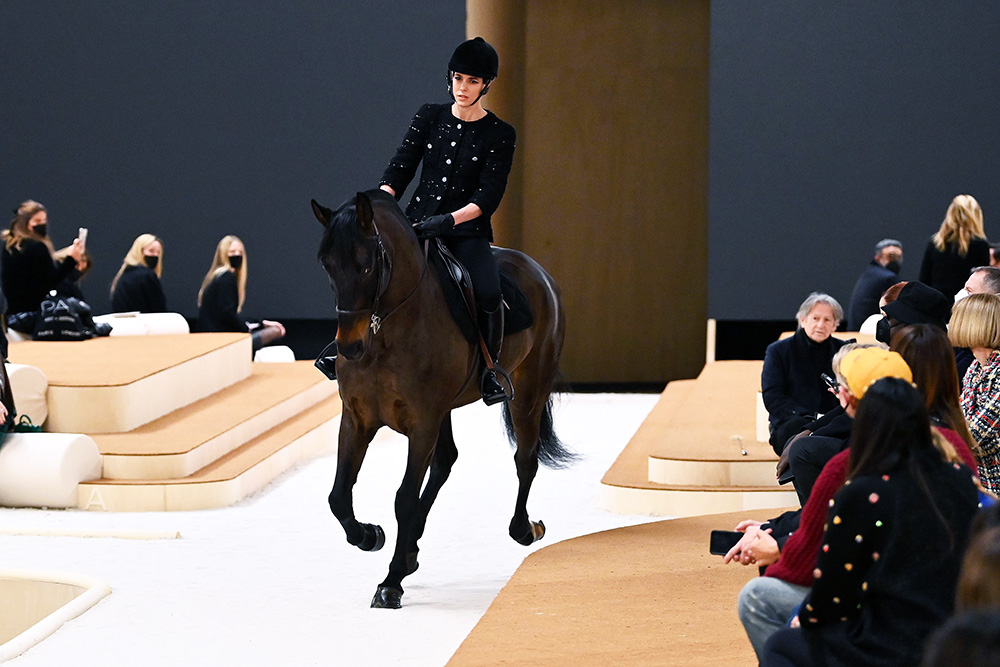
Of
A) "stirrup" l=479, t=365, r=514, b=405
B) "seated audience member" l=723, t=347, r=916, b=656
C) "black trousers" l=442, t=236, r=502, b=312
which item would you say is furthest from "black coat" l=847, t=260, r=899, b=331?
"seated audience member" l=723, t=347, r=916, b=656

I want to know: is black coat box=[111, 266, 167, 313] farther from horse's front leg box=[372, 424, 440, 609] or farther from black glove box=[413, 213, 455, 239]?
horse's front leg box=[372, 424, 440, 609]

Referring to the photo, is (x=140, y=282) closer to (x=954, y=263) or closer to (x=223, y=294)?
(x=223, y=294)

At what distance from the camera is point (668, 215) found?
1360 centimetres

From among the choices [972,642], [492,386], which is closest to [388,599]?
[492,386]

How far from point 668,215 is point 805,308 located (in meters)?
7.12

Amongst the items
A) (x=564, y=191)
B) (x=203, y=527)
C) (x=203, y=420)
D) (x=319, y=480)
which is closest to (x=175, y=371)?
(x=203, y=420)

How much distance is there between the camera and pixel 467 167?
5680 mm

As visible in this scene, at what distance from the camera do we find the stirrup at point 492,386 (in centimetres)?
582

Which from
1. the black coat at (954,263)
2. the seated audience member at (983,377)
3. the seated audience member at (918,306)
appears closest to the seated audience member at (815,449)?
the seated audience member at (983,377)

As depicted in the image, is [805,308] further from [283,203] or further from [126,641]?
[283,203]

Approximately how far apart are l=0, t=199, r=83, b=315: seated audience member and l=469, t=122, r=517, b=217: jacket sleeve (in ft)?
18.1

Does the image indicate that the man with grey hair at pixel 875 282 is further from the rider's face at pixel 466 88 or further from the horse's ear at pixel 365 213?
the horse's ear at pixel 365 213

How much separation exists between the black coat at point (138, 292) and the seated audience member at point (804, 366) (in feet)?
22.6

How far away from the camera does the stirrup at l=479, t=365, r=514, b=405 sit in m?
5.82
